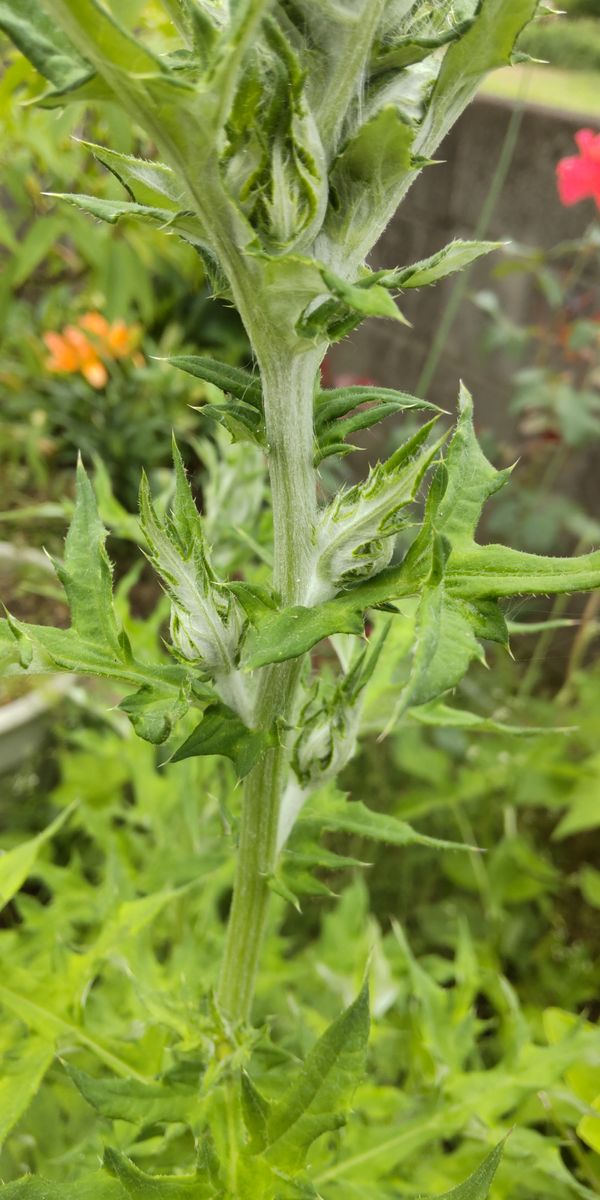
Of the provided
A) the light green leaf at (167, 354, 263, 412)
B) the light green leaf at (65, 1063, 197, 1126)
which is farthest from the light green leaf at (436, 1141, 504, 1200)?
the light green leaf at (167, 354, 263, 412)

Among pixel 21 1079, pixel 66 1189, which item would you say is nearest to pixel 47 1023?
pixel 21 1079

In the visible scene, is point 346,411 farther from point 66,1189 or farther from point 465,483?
point 66,1189

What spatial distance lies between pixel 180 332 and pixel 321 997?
2012 millimetres

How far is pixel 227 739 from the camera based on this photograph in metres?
0.59

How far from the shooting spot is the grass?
8.15 feet

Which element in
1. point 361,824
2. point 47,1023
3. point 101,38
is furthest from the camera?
point 47,1023

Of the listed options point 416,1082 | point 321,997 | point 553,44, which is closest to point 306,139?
point 416,1082

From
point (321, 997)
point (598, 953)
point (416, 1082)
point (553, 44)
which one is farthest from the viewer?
point (553, 44)

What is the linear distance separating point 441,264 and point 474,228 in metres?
2.17

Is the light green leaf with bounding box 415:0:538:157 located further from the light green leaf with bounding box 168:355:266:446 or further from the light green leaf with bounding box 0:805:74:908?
the light green leaf with bounding box 0:805:74:908

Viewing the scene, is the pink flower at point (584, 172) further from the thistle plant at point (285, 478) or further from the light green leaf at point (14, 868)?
the light green leaf at point (14, 868)

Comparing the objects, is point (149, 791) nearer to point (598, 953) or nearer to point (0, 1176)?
point (0, 1176)

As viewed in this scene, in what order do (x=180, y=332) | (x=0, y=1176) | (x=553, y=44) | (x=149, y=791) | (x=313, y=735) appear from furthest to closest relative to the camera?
(x=553, y=44) < (x=180, y=332) < (x=149, y=791) < (x=0, y=1176) < (x=313, y=735)

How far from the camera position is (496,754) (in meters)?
1.87
